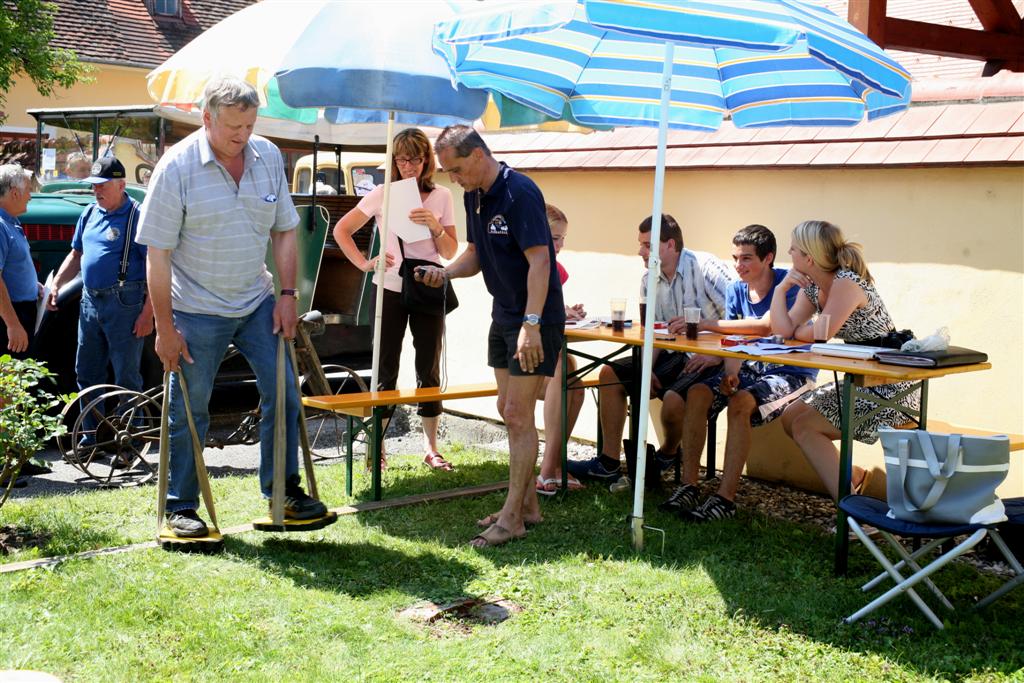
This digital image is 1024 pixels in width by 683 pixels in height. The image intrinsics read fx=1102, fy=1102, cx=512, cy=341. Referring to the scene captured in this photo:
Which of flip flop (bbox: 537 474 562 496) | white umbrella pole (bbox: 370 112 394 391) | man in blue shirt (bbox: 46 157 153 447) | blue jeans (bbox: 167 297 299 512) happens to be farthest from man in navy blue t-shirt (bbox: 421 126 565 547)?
man in blue shirt (bbox: 46 157 153 447)

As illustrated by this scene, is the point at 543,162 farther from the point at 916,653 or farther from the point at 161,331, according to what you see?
the point at 916,653

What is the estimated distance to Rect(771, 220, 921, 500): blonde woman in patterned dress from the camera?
5.14 m

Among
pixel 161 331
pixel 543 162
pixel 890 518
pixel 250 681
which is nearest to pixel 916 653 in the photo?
pixel 890 518

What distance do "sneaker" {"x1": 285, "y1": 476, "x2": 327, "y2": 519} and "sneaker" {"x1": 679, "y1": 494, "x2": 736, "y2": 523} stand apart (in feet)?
6.05

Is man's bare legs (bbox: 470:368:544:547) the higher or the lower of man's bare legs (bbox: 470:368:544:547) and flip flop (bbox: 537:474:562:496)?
the higher

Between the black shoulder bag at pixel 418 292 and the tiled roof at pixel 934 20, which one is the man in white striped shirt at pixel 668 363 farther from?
the tiled roof at pixel 934 20

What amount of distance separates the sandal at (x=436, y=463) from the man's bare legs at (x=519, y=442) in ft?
4.66

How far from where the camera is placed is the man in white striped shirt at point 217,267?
4484 mm

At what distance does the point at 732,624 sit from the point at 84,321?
4.56 meters

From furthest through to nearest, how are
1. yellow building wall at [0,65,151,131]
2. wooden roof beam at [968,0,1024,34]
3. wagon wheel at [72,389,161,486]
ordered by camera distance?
yellow building wall at [0,65,151,131] < wooden roof beam at [968,0,1024,34] < wagon wheel at [72,389,161,486]

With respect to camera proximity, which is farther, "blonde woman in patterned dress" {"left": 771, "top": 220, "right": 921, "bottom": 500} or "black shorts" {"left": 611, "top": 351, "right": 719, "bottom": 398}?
"black shorts" {"left": 611, "top": 351, "right": 719, "bottom": 398}

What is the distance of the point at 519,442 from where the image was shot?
5043 mm

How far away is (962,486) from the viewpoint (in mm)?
3934

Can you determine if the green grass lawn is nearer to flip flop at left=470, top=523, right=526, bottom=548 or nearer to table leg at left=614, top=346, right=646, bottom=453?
flip flop at left=470, top=523, right=526, bottom=548
